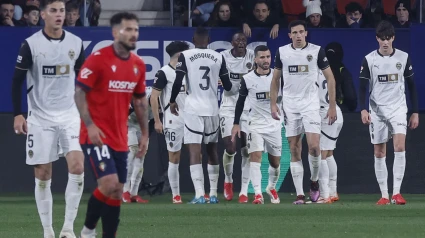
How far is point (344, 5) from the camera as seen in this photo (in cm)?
2061

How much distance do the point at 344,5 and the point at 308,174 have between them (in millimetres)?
3278

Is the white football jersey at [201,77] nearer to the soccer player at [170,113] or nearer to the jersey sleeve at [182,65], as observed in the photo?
the jersey sleeve at [182,65]

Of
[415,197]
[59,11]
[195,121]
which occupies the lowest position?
[415,197]

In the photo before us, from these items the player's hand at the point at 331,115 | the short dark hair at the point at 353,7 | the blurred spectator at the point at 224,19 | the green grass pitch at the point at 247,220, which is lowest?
the green grass pitch at the point at 247,220

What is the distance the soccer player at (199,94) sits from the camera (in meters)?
15.9

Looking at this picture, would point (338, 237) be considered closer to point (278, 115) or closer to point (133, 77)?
point (133, 77)

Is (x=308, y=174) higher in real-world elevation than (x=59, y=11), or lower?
lower

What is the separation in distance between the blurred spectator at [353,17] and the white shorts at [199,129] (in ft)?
14.0

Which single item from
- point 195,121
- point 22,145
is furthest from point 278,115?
point 22,145

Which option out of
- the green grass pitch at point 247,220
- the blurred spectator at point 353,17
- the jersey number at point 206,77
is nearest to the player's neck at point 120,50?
the green grass pitch at point 247,220

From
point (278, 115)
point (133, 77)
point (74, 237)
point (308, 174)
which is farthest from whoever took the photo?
point (308, 174)

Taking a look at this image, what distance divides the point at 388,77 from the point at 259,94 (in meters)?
1.90

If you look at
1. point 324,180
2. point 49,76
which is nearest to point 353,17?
point 324,180

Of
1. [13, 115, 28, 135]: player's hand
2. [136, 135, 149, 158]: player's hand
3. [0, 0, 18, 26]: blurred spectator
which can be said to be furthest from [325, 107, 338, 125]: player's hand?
[0, 0, 18, 26]: blurred spectator
